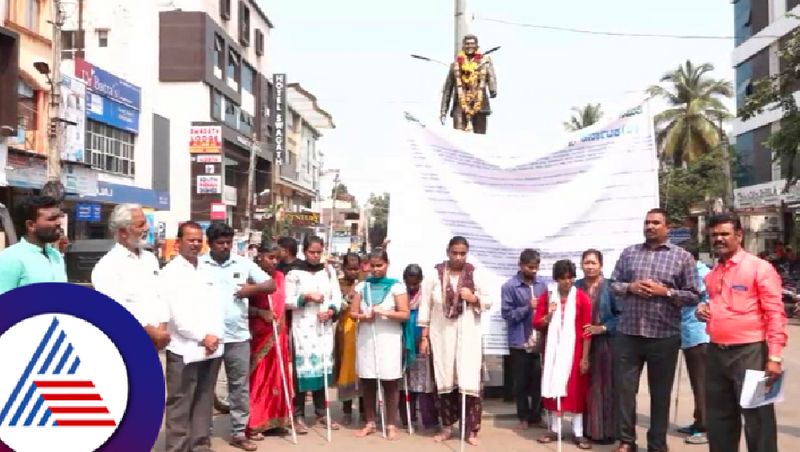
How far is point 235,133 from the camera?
46156 millimetres

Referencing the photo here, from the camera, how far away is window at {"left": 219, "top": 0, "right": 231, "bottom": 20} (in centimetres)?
4600

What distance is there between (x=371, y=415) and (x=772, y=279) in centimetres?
339

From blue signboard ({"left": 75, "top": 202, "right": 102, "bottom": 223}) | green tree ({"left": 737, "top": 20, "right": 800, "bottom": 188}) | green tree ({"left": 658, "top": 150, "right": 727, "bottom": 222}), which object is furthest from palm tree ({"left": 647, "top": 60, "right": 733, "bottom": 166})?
blue signboard ({"left": 75, "top": 202, "right": 102, "bottom": 223})

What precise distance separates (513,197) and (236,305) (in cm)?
262

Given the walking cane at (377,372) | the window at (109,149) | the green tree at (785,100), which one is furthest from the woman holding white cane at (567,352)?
the window at (109,149)

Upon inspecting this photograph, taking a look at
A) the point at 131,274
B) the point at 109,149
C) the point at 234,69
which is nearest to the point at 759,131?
the point at 109,149

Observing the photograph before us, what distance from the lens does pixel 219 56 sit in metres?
45.4

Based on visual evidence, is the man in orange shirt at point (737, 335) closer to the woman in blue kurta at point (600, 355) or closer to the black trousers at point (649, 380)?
the black trousers at point (649, 380)

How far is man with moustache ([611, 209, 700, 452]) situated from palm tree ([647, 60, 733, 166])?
115 ft

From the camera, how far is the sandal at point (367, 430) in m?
6.51

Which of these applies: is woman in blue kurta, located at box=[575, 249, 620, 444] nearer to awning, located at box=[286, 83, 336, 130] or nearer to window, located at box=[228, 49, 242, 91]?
window, located at box=[228, 49, 242, 91]

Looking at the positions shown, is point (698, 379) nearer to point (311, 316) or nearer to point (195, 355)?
point (311, 316)

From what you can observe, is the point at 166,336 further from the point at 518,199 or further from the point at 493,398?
the point at 493,398

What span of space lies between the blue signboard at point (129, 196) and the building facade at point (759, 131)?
76.6 ft
